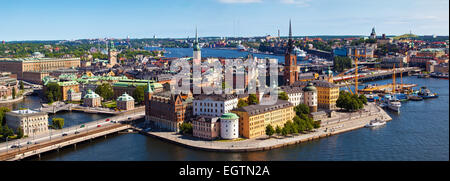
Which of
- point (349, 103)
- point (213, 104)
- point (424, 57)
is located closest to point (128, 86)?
point (213, 104)

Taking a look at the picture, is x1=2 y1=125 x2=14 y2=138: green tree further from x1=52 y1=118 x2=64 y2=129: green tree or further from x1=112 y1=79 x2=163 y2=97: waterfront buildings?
x1=112 y1=79 x2=163 y2=97: waterfront buildings

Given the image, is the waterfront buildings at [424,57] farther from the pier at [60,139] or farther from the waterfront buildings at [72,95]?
the pier at [60,139]

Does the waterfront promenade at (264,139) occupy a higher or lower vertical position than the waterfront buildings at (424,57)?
lower

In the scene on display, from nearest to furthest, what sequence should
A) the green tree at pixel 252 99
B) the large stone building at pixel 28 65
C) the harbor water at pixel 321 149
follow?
1. the harbor water at pixel 321 149
2. the green tree at pixel 252 99
3. the large stone building at pixel 28 65

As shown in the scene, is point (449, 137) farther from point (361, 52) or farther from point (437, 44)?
point (437, 44)

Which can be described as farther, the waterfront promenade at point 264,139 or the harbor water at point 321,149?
the waterfront promenade at point 264,139

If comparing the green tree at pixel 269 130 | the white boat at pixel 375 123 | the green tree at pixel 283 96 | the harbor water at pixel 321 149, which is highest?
the green tree at pixel 283 96

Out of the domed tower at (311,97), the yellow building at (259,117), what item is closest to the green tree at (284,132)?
the yellow building at (259,117)
